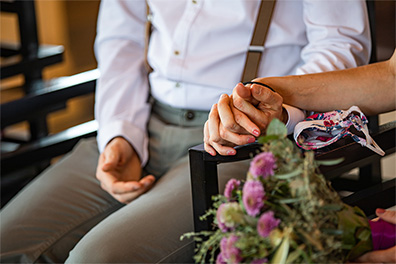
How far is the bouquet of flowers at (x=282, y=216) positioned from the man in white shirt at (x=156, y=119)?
365mm

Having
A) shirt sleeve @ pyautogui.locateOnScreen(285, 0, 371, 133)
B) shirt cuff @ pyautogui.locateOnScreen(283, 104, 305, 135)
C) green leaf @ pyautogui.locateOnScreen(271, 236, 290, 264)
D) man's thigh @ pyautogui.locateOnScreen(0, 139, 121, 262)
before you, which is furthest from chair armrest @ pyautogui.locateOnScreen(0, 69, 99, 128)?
green leaf @ pyautogui.locateOnScreen(271, 236, 290, 264)

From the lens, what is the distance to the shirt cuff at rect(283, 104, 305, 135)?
1.03 m

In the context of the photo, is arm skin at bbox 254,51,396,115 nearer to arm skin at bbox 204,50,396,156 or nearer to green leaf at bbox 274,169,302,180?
arm skin at bbox 204,50,396,156

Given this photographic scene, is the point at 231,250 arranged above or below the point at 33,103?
above

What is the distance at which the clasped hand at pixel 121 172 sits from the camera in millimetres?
1251

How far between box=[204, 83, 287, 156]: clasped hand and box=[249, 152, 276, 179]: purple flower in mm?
259

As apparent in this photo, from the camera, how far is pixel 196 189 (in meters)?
0.94

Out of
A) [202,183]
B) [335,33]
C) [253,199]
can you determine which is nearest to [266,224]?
[253,199]

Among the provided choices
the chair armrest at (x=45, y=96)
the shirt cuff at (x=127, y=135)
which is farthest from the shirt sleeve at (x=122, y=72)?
the chair armrest at (x=45, y=96)

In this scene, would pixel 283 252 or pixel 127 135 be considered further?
pixel 127 135

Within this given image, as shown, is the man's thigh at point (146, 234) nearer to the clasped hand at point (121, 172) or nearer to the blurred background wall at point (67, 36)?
the clasped hand at point (121, 172)

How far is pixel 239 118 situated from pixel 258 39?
14.6 inches

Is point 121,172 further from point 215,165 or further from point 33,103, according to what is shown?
point 33,103

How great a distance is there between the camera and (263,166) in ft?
2.16
